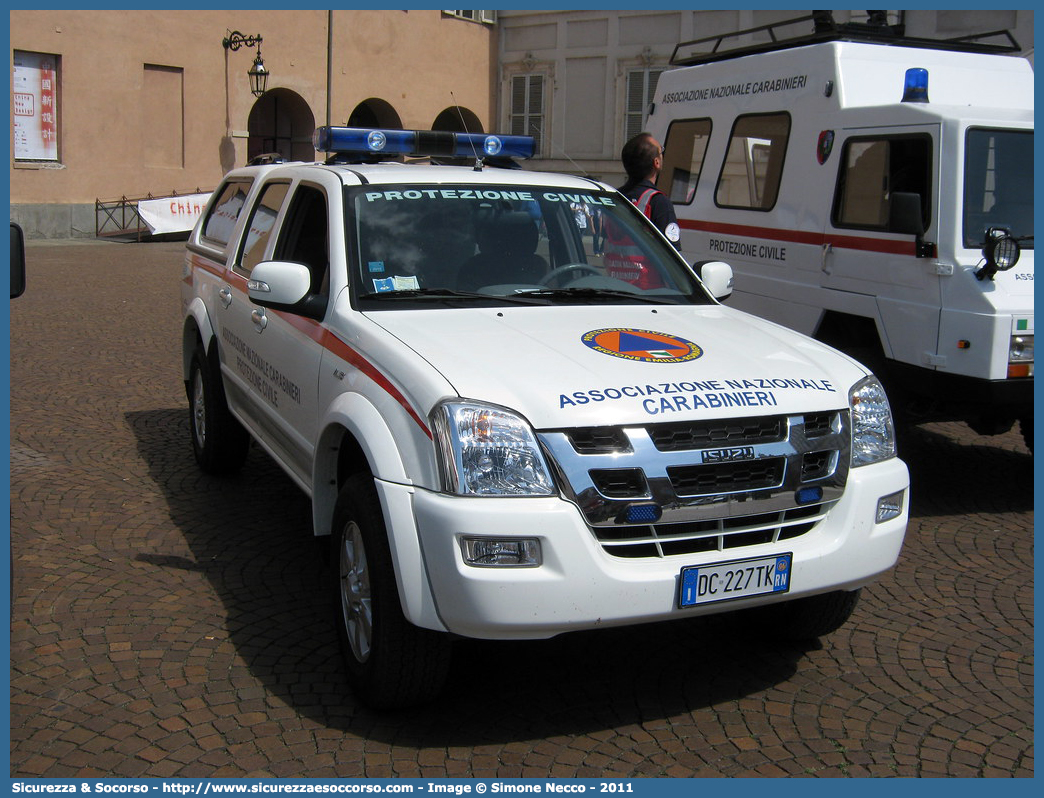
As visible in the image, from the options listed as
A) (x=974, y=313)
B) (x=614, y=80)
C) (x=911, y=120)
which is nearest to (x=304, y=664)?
(x=974, y=313)

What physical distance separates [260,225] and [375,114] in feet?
86.5

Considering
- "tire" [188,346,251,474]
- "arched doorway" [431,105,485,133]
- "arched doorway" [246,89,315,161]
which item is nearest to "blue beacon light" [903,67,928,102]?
"tire" [188,346,251,474]

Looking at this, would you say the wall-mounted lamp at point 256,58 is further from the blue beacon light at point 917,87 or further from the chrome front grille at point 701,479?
the chrome front grille at point 701,479

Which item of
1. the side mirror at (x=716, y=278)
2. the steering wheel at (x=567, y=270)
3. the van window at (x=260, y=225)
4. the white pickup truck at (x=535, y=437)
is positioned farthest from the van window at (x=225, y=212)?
the side mirror at (x=716, y=278)

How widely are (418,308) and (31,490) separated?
312 cm

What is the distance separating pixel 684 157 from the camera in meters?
9.17

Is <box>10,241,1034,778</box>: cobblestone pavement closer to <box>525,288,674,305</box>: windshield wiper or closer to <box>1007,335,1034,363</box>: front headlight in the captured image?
<box>1007,335,1034,363</box>: front headlight

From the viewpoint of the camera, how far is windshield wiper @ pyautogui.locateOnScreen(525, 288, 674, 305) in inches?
181

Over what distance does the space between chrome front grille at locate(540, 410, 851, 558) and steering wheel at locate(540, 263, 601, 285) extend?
1425 mm

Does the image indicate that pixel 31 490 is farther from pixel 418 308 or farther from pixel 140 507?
pixel 418 308

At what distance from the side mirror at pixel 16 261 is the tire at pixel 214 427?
98.2 inches

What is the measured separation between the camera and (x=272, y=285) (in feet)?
14.5

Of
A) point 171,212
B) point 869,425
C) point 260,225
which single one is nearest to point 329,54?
point 171,212

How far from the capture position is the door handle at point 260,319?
5223 mm
